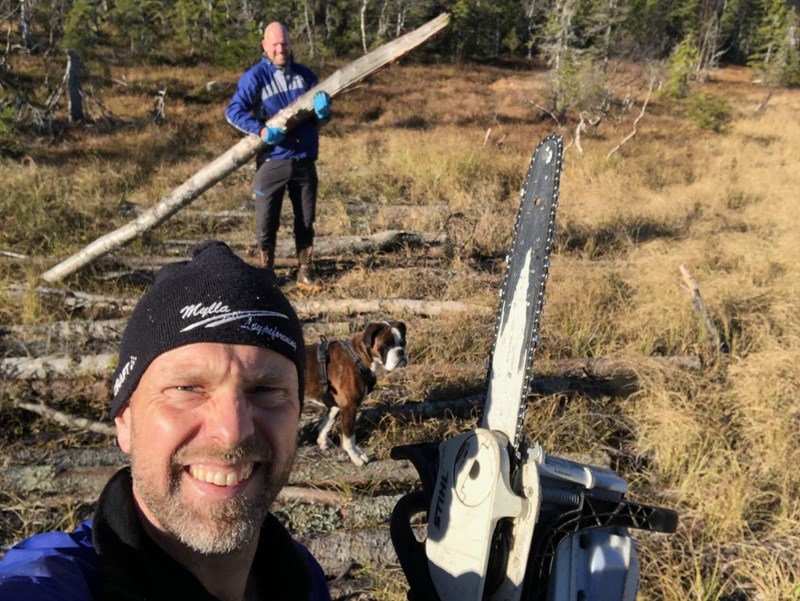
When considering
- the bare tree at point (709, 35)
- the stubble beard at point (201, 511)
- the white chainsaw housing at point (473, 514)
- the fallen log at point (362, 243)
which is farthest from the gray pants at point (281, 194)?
the bare tree at point (709, 35)

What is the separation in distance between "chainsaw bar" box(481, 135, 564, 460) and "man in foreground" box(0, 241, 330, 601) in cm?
63

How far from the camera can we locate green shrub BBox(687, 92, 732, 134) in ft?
67.7

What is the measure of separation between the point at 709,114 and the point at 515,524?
22.8 m

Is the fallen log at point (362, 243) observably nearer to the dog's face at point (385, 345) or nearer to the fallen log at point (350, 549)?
the dog's face at point (385, 345)

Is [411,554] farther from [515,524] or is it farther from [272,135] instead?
[272,135]

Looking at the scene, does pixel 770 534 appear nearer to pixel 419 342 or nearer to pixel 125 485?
pixel 419 342

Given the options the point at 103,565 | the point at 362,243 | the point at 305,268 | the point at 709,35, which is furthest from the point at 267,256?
the point at 709,35

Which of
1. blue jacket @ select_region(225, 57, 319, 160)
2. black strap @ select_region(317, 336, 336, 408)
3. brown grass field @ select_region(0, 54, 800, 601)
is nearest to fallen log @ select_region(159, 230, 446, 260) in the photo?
brown grass field @ select_region(0, 54, 800, 601)

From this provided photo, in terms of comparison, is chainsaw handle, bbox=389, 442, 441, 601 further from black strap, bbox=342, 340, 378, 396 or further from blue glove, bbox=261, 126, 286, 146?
blue glove, bbox=261, 126, 286, 146

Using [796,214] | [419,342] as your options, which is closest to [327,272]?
[419,342]

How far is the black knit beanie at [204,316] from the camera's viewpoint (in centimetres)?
136

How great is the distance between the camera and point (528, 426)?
12.1 feet

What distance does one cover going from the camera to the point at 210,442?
4.19 ft

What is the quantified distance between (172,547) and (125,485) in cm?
17
